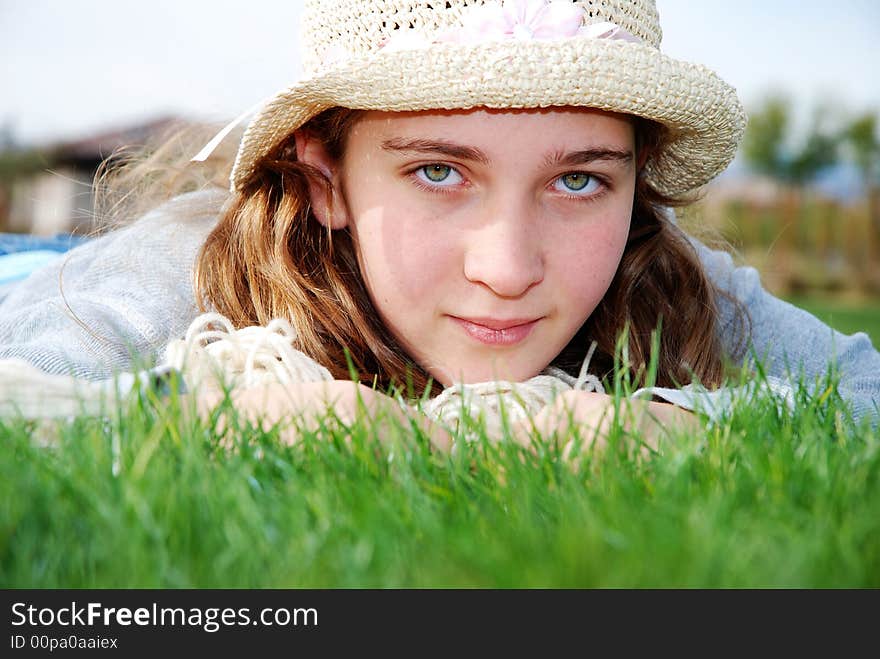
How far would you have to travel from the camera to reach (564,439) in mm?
1692

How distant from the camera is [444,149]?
2.34m

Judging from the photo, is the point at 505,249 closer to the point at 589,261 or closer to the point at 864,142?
the point at 589,261

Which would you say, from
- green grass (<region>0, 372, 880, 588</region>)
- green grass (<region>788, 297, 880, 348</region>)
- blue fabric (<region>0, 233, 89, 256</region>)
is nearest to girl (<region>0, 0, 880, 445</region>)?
green grass (<region>0, 372, 880, 588</region>)

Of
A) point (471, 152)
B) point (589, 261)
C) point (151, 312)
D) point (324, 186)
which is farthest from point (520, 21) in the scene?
point (151, 312)

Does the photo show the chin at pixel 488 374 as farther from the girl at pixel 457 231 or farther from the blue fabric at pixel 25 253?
the blue fabric at pixel 25 253

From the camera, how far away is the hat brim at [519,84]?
219 centimetres

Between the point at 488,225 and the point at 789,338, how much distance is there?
4.28 feet

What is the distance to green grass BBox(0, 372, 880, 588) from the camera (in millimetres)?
1177

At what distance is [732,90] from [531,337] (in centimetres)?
81

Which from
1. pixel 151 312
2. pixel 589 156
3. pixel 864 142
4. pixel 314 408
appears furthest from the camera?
pixel 864 142

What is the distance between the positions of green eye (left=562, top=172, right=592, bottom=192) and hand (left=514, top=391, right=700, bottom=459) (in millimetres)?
640

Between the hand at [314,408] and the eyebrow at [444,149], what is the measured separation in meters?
0.69

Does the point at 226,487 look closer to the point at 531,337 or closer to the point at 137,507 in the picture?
the point at 137,507
